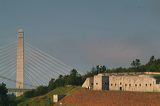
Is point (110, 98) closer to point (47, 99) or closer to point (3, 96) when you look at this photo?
point (47, 99)

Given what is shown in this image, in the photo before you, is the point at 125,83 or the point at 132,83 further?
the point at 125,83

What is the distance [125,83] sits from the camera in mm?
58844

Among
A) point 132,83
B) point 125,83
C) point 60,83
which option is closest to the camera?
point 132,83

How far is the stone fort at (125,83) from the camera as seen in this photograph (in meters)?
55.7

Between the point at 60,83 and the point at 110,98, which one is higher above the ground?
the point at 60,83

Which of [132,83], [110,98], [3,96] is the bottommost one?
[110,98]

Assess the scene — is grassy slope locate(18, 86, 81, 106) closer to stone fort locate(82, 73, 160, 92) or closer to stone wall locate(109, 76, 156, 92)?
stone fort locate(82, 73, 160, 92)

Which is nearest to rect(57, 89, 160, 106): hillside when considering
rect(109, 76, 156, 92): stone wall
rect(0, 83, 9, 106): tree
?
rect(109, 76, 156, 92): stone wall

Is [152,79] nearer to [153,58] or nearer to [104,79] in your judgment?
[104,79]

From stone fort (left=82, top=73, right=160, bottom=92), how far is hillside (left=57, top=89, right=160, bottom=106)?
1.89 m

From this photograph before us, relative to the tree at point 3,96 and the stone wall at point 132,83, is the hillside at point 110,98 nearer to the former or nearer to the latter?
the stone wall at point 132,83

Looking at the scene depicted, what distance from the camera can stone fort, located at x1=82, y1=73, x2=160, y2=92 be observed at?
A: 183 feet

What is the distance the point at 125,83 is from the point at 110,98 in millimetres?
4547

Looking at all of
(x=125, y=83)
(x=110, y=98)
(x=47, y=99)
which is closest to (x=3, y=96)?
(x=47, y=99)
